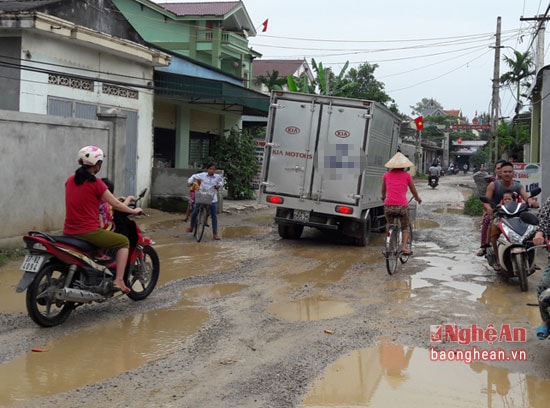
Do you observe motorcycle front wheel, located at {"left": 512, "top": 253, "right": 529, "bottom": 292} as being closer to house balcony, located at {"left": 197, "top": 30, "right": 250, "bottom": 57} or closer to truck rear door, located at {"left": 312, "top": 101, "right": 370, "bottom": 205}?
truck rear door, located at {"left": 312, "top": 101, "right": 370, "bottom": 205}

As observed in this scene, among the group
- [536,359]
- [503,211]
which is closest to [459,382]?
[536,359]

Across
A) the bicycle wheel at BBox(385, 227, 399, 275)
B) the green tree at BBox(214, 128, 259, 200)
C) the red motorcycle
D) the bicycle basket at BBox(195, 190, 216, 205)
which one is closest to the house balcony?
the green tree at BBox(214, 128, 259, 200)

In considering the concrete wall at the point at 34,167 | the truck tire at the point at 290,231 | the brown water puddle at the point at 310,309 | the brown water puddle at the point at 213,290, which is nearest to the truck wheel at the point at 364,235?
the truck tire at the point at 290,231

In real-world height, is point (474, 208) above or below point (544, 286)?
below

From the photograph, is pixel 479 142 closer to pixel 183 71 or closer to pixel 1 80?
pixel 183 71

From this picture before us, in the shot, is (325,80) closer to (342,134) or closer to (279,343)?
(342,134)

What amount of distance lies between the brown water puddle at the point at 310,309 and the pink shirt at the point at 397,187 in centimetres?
252

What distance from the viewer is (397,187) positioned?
958 centimetres

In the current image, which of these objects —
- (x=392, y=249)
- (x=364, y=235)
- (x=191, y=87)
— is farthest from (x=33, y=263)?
(x=191, y=87)

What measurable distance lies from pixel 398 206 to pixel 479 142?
77.1m

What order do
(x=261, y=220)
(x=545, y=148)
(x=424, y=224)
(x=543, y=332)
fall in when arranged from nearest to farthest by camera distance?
(x=543, y=332) < (x=545, y=148) < (x=424, y=224) < (x=261, y=220)

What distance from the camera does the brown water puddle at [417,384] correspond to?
14.8 feet

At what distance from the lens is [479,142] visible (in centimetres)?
8162

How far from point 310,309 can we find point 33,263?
316 cm
